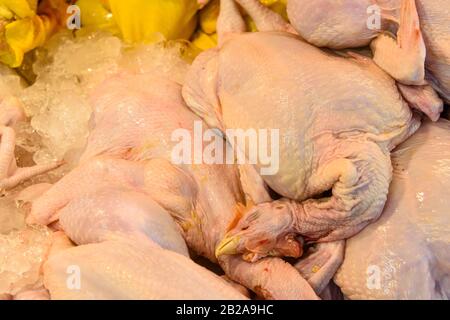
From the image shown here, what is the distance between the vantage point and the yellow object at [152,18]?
7.33 feet

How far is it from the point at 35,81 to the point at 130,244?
46.1 inches

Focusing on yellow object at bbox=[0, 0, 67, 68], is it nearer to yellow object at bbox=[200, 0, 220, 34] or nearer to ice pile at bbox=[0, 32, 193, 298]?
ice pile at bbox=[0, 32, 193, 298]

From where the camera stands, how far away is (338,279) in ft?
5.49

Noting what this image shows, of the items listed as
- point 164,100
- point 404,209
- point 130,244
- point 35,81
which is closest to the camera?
point 130,244

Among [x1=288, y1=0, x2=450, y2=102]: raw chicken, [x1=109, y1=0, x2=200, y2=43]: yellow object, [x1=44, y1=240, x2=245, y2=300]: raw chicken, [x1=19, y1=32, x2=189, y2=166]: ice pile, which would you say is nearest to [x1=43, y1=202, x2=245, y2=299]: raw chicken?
[x1=44, y1=240, x2=245, y2=300]: raw chicken

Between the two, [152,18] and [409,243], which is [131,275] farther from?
[152,18]

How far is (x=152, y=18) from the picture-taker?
2.27 meters

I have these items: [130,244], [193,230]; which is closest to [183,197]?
[193,230]

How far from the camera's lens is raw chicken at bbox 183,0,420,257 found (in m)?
1.61

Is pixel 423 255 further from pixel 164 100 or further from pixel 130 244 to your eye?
pixel 164 100

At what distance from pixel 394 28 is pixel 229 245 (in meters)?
0.78

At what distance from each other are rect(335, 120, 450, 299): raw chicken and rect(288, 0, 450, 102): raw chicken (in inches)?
9.8

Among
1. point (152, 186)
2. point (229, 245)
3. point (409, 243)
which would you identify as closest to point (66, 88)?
point (152, 186)

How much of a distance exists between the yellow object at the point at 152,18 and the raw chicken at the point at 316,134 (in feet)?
2.07
